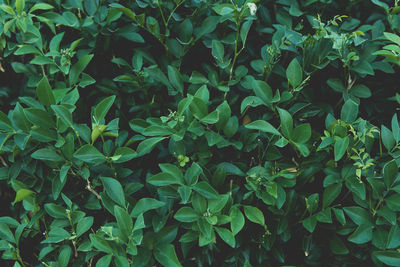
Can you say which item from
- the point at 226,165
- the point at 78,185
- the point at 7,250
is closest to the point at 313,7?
the point at 226,165

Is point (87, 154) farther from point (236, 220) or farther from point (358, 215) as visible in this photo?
point (358, 215)

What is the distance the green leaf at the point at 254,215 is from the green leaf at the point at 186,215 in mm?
166

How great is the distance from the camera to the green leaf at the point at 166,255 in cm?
134

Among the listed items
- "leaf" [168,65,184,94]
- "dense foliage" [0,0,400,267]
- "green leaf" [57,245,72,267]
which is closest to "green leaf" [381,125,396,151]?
"dense foliage" [0,0,400,267]

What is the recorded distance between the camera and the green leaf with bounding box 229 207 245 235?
1.31 m

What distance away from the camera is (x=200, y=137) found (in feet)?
4.85

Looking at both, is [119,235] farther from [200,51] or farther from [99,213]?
[200,51]

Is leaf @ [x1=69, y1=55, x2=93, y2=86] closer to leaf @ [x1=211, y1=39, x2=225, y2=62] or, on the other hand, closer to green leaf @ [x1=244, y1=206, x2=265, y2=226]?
Answer: leaf @ [x1=211, y1=39, x2=225, y2=62]

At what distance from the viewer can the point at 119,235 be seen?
4.25ft

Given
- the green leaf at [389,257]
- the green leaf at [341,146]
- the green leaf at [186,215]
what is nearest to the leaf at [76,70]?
the green leaf at [186,215]

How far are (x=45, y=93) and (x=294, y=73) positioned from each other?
804 mm

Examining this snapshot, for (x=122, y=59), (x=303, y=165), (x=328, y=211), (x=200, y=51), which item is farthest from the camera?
(x=200, y=51)

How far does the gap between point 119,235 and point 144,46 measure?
2.47 ft

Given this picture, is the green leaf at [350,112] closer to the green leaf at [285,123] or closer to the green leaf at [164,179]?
the green leaf at [285,123]
